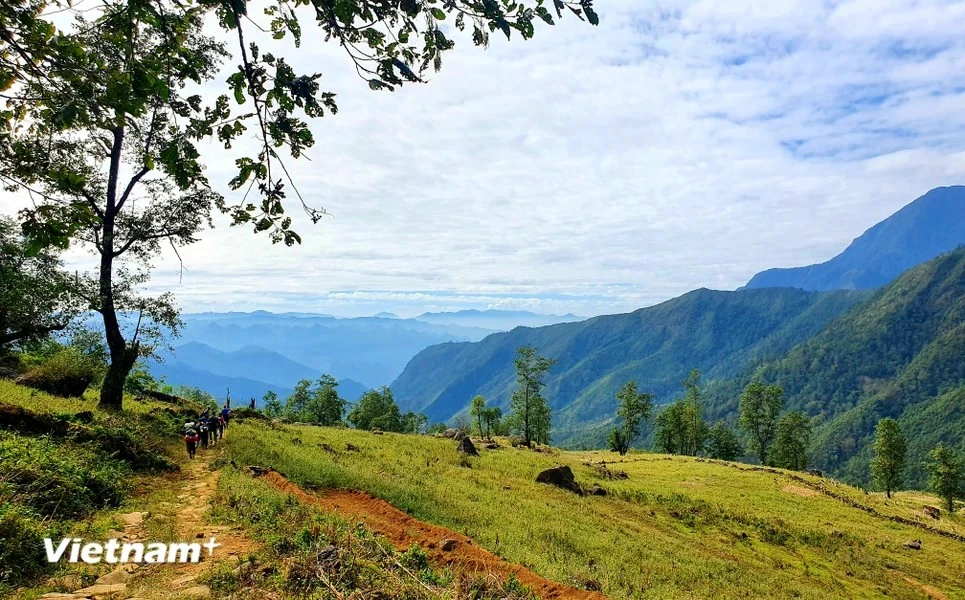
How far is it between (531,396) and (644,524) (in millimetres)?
52614

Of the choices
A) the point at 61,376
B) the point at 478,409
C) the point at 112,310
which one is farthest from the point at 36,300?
the point at 478,409

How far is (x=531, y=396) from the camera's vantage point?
77.5m

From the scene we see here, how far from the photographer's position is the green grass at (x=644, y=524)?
1655cm

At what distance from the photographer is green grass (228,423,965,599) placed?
54.3 feet

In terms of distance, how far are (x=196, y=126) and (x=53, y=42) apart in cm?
103

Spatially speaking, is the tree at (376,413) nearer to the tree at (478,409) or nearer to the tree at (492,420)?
the tree at (478,409)

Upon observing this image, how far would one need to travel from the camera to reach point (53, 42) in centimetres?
334

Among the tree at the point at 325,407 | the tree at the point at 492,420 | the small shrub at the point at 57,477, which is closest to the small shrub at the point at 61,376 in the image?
the small shrub at the point at 57,477

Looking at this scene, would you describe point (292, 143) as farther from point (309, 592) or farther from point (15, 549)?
point (15, 549)

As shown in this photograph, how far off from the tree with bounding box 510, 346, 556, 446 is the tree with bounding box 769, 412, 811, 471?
3856 cm

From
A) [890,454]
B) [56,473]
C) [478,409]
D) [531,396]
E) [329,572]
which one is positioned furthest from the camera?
[478,409]

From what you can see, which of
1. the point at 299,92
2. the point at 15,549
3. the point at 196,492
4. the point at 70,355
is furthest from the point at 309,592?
the point at 70,355

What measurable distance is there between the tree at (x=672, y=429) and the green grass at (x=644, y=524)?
40.8 metres

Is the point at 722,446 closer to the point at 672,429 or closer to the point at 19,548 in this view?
the point at 672,429
